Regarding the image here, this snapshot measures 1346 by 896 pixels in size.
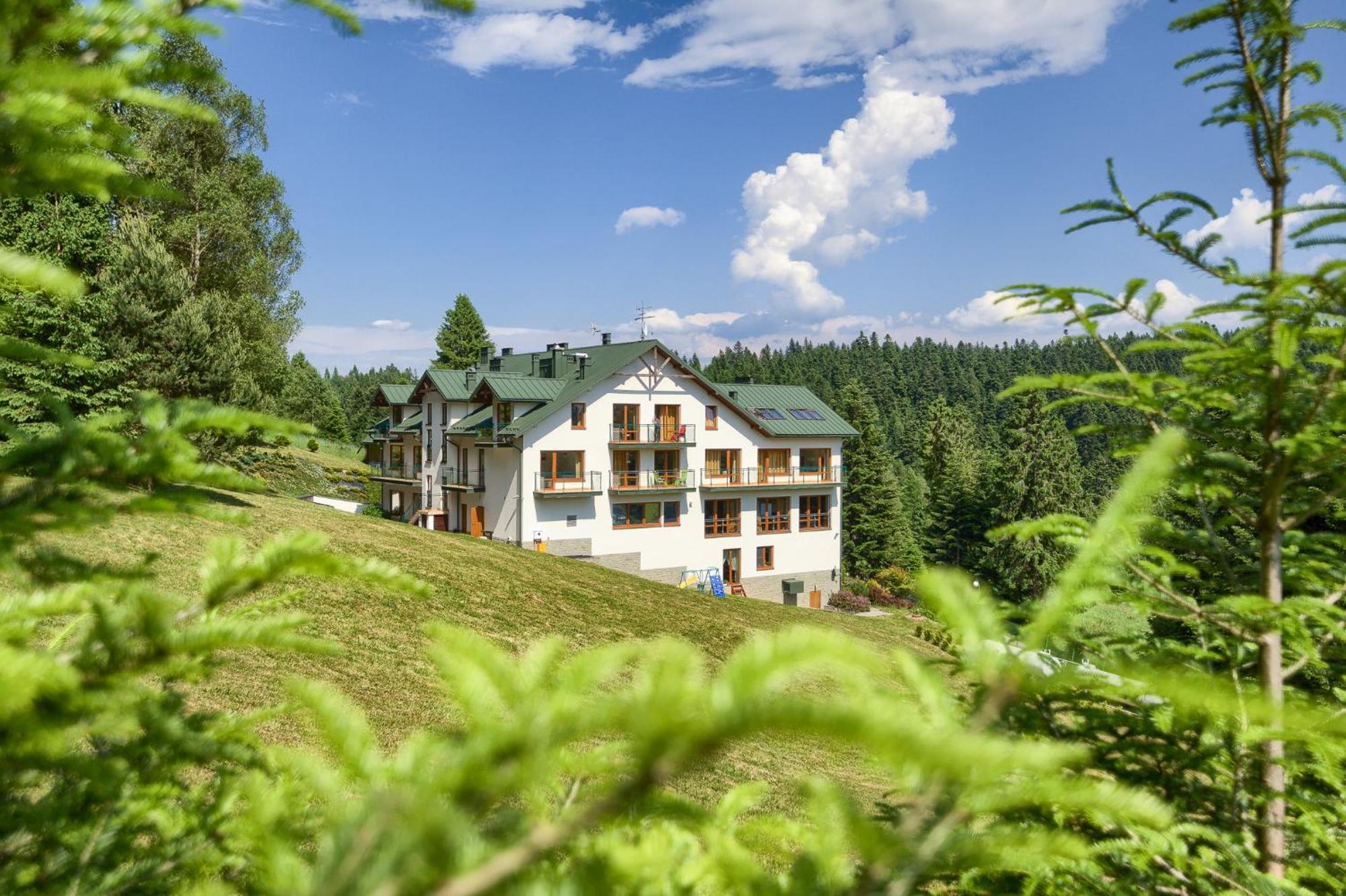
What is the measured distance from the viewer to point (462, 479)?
31062mm

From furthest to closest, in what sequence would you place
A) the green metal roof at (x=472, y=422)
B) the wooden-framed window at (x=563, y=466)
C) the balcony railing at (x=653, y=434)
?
the green metal roof at (x=472, y=422), the balcony railing at (x=653, y=434), the wooden-framed window at (x=563, y=466)

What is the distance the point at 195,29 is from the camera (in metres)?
1.82

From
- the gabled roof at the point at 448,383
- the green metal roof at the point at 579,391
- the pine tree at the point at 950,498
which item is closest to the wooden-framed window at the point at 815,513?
the green metal roof at the point at 579,391

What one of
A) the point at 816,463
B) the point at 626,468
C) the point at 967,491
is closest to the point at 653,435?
the point at 626,468

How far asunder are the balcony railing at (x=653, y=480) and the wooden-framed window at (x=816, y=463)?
571 centimetres

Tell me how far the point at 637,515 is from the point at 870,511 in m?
22.9

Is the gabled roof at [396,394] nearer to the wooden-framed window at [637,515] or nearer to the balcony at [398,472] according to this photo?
the balcony at [398,472]

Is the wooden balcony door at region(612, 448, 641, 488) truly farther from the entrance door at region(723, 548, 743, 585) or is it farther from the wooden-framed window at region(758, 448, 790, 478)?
the wooden-framed window at region(758, 448, 790, 478)

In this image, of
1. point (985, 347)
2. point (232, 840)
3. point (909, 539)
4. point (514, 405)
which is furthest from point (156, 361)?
point (985, 347)

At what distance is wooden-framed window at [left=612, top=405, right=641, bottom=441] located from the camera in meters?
29.3

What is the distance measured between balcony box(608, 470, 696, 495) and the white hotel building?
0.19 ft

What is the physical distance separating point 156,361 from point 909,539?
41503 millimetres

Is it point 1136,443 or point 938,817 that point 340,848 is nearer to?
point 938,817

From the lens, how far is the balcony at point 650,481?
29156 mm
